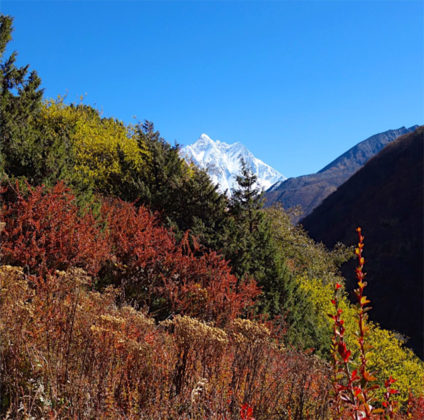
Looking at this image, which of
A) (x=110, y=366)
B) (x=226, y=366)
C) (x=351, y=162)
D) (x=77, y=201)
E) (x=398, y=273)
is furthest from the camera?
(x=351, y=162)

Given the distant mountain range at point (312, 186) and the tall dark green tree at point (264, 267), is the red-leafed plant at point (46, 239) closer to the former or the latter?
the tall dark green tree at point (264, 267)

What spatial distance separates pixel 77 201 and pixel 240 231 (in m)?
3.94

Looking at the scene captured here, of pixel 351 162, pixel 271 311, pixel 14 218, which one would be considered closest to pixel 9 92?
pixel 14 218

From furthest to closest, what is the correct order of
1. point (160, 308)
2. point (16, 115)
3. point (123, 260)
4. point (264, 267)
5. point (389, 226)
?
point (389, 226), point (16, 115), point (264, 267), point (123, 260), point (160, 308)

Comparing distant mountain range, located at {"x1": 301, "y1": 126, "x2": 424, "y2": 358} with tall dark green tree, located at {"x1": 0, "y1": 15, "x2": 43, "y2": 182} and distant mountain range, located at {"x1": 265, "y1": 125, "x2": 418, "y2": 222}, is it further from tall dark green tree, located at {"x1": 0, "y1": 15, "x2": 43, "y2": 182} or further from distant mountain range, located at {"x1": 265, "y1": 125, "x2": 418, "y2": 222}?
distant mountain range, located at {"x1": 265, "y1": 125, "x2": 418, "y2": 222}

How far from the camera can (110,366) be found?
9.16 ft

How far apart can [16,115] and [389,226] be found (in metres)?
51.1

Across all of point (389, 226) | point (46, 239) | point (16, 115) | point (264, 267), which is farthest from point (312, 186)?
point (46, 239)

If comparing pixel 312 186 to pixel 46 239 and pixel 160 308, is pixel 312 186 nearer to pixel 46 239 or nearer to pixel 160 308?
pixel 160 308

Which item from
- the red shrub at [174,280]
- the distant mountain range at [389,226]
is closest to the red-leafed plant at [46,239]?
the red shrub at [174,280]

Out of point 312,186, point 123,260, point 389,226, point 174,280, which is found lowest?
point 174,280

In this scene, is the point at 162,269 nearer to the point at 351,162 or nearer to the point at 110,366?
the point at 110,366

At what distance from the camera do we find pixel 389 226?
168ft

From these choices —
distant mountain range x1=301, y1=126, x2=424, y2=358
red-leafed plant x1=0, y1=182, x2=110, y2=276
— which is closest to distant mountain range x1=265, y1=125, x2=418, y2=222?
distant mountain range x1=301, y1=126, x2=424, y2=358
